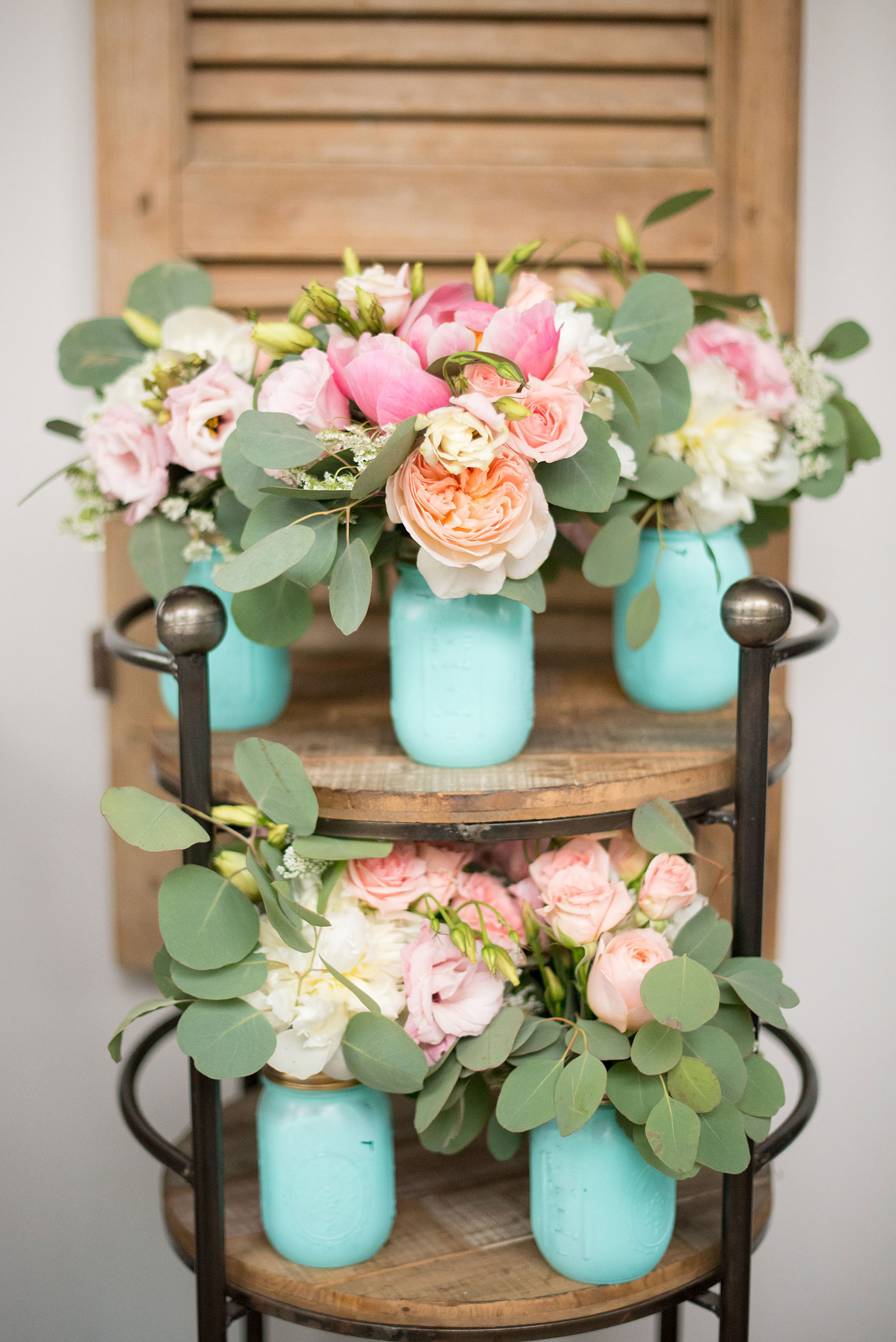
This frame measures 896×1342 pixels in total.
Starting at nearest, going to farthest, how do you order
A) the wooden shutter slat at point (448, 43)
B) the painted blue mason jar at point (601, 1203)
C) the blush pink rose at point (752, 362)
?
the painted blue mason jar at point (601, 1203)
the blush pink rose at point (752, 362)
the wooden shutter slat at point (448, 43)

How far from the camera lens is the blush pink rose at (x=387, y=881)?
31.6 inches

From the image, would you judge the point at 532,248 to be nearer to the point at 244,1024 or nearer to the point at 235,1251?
the point at 244,1024

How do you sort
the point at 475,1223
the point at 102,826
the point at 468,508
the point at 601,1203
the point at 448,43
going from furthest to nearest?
the point at 102,826
the point at 448,43
the point at 475,1223
the point at 601,1203
the point at 468,508

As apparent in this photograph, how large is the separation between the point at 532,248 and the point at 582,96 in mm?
420

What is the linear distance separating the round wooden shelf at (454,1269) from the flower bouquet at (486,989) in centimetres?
3

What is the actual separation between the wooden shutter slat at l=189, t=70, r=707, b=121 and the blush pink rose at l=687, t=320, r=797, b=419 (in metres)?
0.41

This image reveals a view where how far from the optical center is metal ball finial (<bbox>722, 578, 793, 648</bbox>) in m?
0.77

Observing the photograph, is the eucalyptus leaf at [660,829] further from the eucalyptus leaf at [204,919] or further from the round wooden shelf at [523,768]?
the eucalyptus leaf at [204,919]

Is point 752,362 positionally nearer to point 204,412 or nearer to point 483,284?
point 483,284

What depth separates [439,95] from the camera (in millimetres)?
1168

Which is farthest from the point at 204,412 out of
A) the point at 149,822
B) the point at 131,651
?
the point at 149,822

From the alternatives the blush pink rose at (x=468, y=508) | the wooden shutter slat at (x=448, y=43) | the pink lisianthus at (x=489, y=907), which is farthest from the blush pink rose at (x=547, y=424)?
the wooden shutter slat at (x=448, y=43)

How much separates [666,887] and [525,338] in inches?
15.7

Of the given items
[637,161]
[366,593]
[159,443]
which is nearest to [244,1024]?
[366,593]
